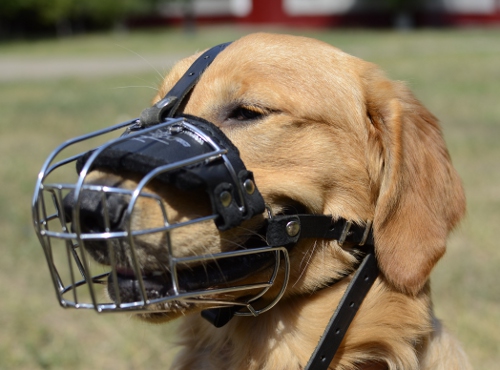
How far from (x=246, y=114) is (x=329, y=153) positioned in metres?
0.36

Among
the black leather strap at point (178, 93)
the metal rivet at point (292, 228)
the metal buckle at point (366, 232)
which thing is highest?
the black leather strap at point (178, 93)

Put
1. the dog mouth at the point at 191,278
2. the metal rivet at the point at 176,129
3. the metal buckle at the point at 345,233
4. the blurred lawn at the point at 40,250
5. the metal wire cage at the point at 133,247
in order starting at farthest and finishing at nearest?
the blurred lawn at the point at 40,250, the metal buckle at the point at 345,233, the metal rivet at the point at 176,129, the dog mouth at the point at 191,278, the metal wire cage at the point at 133,247

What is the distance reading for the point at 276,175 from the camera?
2379 millimetres

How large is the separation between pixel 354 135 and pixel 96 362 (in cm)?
244

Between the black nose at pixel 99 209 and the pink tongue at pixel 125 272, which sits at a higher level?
the black nose at pixel 99 209

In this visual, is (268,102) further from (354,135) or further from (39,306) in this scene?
(39,306)

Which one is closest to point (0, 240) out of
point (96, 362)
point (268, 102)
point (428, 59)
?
point (96, 362)

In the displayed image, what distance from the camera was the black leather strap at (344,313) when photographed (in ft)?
7.91

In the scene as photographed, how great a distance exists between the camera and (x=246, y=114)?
2.48 m

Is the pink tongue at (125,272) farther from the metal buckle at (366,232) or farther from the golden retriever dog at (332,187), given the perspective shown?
the metal buckle at (366,232)

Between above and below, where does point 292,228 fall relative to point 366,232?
above

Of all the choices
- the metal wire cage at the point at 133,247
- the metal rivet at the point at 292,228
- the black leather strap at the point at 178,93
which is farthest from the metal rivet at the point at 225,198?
the black leather strap at the point at 178,93

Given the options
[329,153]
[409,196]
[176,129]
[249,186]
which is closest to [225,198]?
[249,186]

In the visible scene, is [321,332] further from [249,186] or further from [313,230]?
[249,186]
